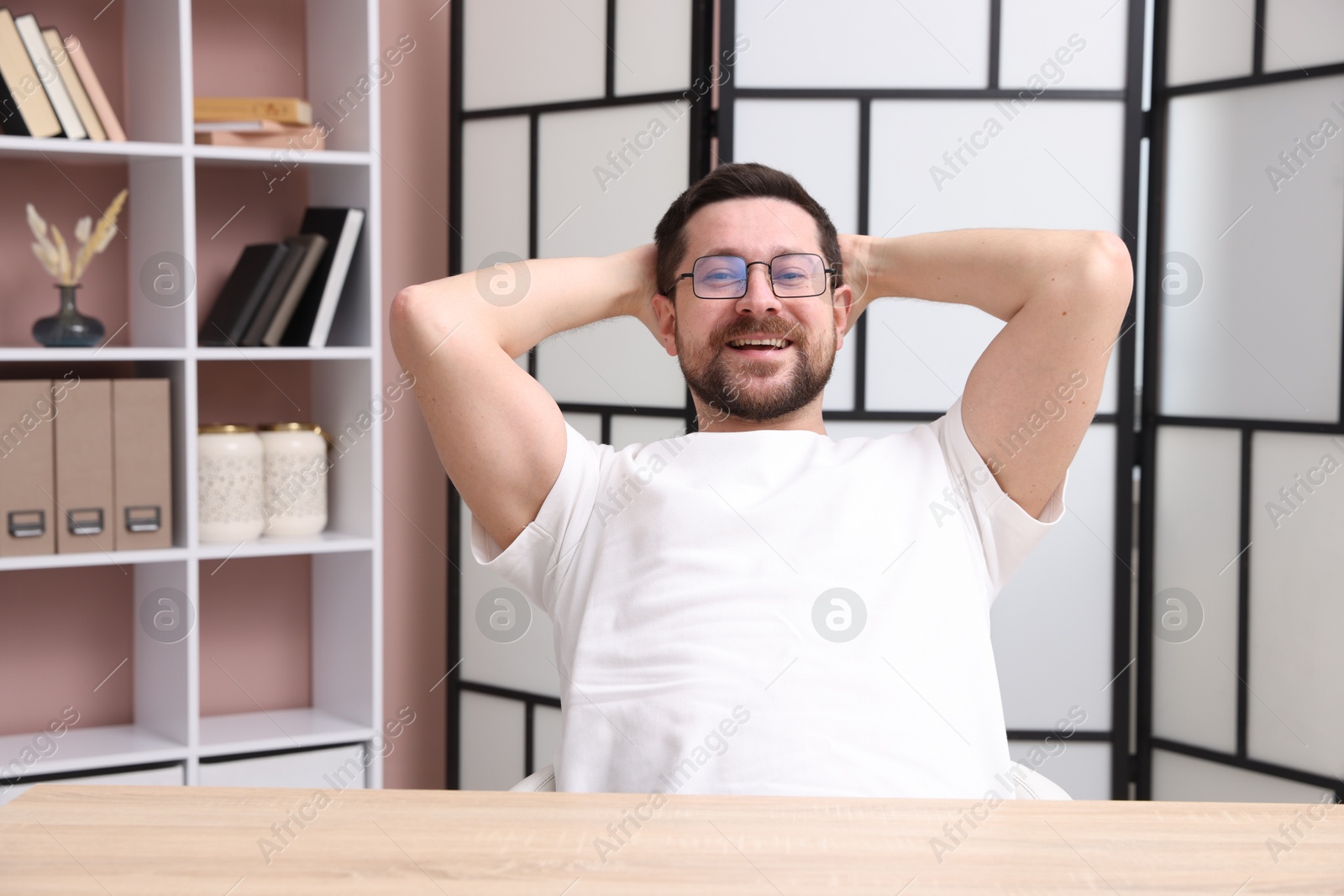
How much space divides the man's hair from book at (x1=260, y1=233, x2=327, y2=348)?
1.03 metres

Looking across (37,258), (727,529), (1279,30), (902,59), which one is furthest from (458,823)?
(1279,30)

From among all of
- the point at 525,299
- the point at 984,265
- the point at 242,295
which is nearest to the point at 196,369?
the point at 242,295

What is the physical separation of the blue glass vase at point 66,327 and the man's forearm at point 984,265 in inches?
59.0

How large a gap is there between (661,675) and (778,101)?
53.3 inches

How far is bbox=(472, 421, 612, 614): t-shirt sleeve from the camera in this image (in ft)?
4.42

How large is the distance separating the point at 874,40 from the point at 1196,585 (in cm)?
128

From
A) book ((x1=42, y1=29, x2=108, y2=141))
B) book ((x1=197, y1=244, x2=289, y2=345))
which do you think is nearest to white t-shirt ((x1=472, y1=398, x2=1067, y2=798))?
book ((x1=197, y1=244, x2=289, y2=345))

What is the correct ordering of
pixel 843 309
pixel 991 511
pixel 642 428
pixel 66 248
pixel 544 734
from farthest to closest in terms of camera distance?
pixel 544 734, pixel 642 428, pixel 66 248, pixel 843 309, pixel 991 511

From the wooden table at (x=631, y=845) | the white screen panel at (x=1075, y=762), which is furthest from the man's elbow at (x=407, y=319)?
the white screen panel at (x=1075, y=762)

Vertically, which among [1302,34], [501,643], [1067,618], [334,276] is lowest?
[501,643]

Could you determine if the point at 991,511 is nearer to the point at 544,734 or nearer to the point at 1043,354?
the point at 1043,354

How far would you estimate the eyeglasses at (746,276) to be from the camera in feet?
4.66

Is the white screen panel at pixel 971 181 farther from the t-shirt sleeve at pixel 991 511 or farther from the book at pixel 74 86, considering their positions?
the book at pixel 74 86

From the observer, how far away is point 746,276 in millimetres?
1422
